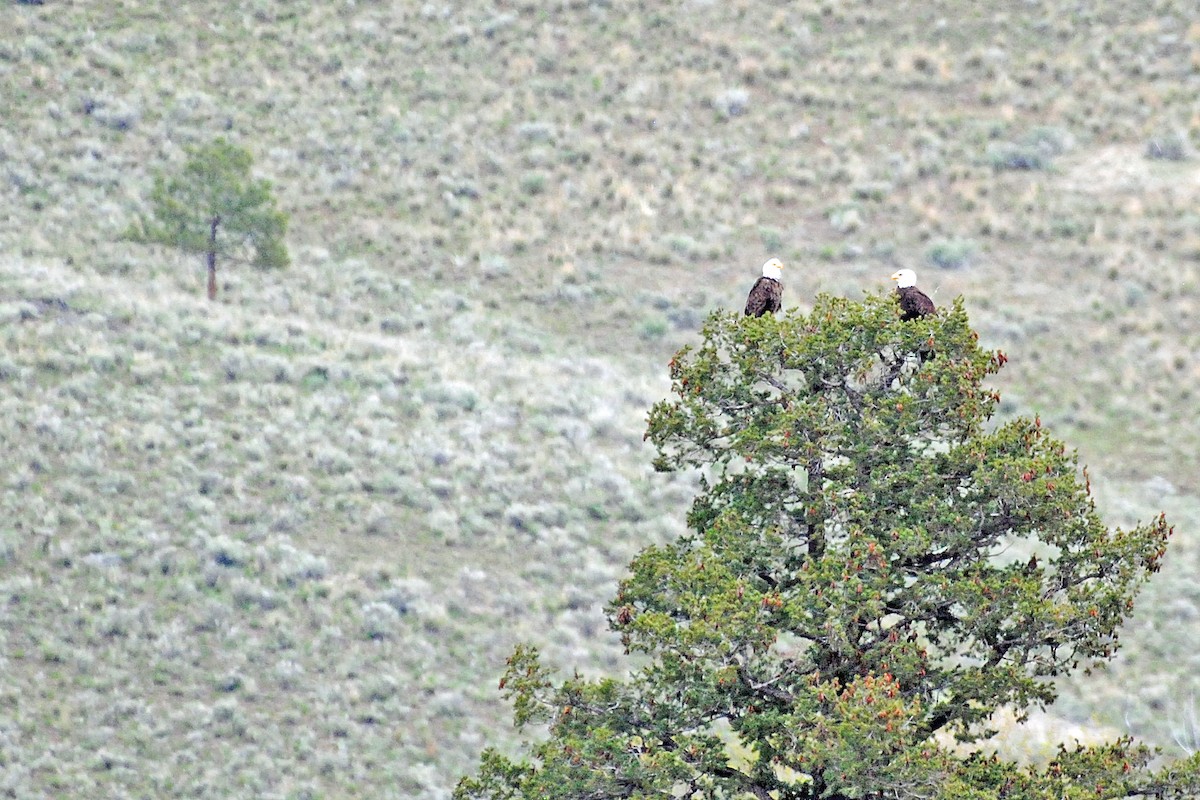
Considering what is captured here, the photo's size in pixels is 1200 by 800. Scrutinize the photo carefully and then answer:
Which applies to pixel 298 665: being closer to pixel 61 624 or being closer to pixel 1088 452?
pixel 61 624

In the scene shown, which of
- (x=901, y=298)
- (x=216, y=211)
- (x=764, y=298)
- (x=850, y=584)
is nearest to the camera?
(x=850, y=584)

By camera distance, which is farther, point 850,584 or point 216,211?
point 216,211

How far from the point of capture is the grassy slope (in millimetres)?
25750

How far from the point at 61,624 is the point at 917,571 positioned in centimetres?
1765

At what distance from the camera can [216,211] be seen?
37.2m

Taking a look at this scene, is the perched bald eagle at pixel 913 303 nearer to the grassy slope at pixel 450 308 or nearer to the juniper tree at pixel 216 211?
the grassy slope at pixel 450 308

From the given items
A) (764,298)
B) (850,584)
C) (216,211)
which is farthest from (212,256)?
(850,584)

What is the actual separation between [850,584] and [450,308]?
30.4 meters

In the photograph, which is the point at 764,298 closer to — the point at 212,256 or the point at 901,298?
the point at 901,298

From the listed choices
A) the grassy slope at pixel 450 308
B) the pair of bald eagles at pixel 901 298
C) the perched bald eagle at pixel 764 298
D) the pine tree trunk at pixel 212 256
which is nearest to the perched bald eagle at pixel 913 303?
the pair of bald eagles at pixel 901 298

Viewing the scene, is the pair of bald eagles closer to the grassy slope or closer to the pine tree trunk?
the grassy slope

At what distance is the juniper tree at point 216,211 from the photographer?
121 ft

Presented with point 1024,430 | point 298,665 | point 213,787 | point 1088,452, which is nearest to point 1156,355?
point 1088,452

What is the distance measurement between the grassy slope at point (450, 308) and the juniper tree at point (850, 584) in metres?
13.4
